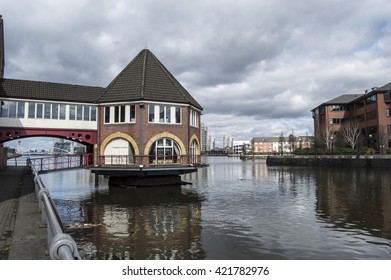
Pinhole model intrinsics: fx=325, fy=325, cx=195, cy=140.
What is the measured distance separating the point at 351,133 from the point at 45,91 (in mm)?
71736

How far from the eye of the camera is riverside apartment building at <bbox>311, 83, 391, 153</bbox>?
72.7m

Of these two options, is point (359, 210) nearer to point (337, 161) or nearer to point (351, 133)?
point (337, 161)

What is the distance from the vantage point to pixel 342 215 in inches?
677

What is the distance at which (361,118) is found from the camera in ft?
276

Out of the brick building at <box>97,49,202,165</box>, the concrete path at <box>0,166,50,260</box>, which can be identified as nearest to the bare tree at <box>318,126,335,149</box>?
the brick building at <box>97,49,202,165</box>

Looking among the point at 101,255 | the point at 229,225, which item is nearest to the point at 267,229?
the point at 229,225

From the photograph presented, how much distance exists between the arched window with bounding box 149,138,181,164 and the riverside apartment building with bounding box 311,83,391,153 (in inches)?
2263

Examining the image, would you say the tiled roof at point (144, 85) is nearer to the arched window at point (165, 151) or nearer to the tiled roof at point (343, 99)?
the arched window at point (165, 151)

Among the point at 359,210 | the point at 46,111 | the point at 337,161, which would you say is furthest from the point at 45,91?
the point at 337,161

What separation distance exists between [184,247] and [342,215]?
998cm

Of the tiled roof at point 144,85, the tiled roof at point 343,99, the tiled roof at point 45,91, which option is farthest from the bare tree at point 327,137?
the tiled roof at point 45,91

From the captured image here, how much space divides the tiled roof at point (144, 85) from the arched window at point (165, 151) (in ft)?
12.1

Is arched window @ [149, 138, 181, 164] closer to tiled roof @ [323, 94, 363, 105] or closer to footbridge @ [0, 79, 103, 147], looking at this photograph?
footbridge @ [0, 79, 103, 147]

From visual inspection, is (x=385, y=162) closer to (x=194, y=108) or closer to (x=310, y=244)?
(x=194, y=108)
